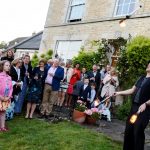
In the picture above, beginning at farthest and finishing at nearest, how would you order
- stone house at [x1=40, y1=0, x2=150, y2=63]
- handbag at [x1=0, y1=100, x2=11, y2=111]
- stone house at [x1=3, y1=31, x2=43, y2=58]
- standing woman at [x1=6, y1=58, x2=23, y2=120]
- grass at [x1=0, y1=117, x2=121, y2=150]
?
stone house at [x1=3, y1=31, x2=43, y2=58], stone house at [x1=40, y1=0, x2=150, y2=63], standing woman at [x1=6, y1=58, x2=23, y2=120], handbag at [x1=0, y1=100, x2=11, y2=111], grass at [x1=0, y1=117, x2=121, y2=150]

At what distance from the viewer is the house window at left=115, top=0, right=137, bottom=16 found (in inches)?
655

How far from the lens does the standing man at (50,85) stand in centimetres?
1108

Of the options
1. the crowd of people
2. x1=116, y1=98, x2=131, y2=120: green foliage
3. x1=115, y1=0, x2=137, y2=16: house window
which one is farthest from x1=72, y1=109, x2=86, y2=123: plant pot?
x1=115, y1=0, x2=137, y2=16: house window

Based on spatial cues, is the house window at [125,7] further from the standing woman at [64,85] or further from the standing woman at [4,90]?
the standing woman at [4,90]

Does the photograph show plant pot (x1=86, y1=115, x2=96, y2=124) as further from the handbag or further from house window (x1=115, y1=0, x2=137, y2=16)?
house window (x1=115, y1=0, x2=137, y2=16)

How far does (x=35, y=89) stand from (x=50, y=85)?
646 millimetres

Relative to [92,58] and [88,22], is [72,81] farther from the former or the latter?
[88,22]

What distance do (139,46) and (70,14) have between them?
25.4 ft

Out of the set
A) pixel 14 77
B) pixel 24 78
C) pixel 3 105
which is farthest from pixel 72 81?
pixel 3 105

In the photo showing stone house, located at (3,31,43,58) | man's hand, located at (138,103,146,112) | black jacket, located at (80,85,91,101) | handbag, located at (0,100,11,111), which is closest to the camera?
man's hand, located at (138,103,146,112)

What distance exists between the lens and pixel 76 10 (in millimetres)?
20391

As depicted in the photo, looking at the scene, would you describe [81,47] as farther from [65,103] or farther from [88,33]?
[65,103]

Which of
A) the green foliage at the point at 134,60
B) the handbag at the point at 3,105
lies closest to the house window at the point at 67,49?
the green foliage at the point at 134,60

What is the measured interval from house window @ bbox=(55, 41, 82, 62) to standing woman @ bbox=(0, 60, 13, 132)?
10.1 metres
